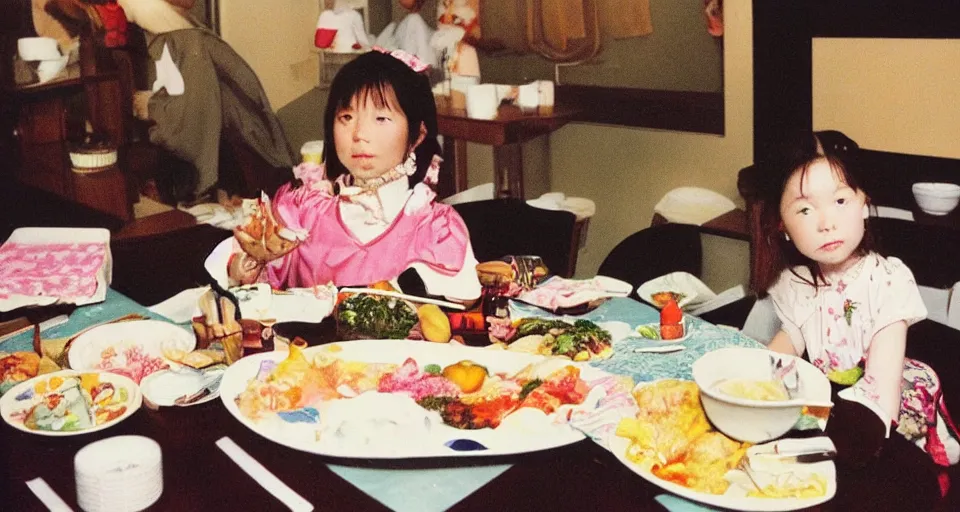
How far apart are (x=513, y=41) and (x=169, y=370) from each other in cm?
105

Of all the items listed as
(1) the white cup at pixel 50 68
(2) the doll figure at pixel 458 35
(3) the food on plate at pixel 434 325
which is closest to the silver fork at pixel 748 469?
(3) the food on plate at pixel 434 325

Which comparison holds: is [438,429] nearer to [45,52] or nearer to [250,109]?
[250,109]

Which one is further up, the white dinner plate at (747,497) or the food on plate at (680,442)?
the food on plate at (680,442)

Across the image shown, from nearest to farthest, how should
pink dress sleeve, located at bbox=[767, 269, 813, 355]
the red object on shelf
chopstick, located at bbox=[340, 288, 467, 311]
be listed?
pink dress sleeve, located at bbox=[767, 269, 813, 355], chopstick, located at bbox=[340, 288, 467, 311], the red object on shelf

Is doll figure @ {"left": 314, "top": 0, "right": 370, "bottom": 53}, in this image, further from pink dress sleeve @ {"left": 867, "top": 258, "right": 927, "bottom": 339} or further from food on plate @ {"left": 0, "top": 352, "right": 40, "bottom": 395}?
pink dress sleeve @ {"left": 867, "top": 258, "right": 927, "bottom": 339}

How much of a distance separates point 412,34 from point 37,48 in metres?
0.75

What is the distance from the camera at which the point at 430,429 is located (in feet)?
3.88

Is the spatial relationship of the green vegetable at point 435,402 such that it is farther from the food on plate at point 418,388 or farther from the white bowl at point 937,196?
the white bowl at point 937,196

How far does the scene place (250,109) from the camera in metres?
1.89

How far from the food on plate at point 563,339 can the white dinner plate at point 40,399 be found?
563 millimetres

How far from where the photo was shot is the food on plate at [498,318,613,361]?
1.40 meters

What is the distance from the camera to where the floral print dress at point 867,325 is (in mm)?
1349

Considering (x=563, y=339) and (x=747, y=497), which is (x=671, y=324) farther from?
(x=747, y=497)

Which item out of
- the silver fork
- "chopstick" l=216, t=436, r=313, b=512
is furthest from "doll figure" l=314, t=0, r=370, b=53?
the silver fork
